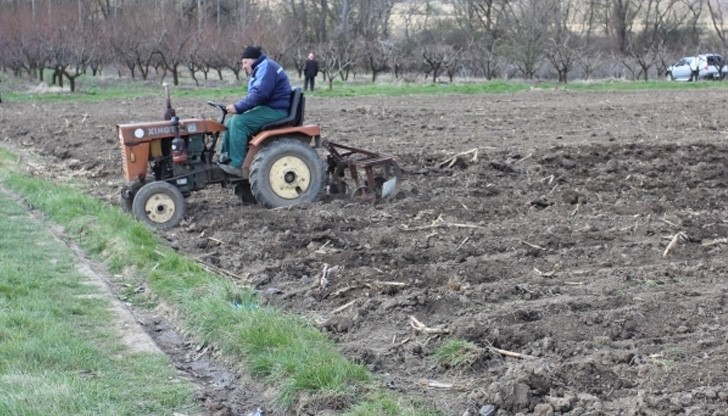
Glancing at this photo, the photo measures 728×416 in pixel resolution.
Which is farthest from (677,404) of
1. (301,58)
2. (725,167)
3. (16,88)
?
(301,58)

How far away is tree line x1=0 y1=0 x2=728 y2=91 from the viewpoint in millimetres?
43812

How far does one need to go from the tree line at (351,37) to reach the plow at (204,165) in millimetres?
27699

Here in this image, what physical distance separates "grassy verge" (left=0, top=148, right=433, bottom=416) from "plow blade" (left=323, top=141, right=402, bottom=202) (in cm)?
250

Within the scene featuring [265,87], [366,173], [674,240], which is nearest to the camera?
[674,240]

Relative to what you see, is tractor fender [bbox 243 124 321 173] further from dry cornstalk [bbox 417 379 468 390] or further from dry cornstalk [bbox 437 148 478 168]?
dry cornstalk [bbox 417 379 468 390]

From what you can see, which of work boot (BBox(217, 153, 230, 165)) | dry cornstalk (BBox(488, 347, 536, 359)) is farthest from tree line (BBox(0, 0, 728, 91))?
dry cornstalk (BBox(488, 347, 536, 359))

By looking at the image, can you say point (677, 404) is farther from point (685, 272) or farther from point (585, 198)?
point (585, 198)

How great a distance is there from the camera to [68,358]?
20.3 feet

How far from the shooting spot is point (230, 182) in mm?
11125

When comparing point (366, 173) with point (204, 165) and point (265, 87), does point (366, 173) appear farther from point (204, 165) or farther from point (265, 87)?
point (204, 165)

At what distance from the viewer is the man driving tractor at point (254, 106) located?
34.8 feet

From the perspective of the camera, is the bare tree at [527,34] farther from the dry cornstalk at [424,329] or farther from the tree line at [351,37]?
the dry cornstalk at [424,329]

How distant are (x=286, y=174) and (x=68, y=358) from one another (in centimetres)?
500

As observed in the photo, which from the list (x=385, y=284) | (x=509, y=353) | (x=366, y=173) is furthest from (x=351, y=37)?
(x=509, y=353)
